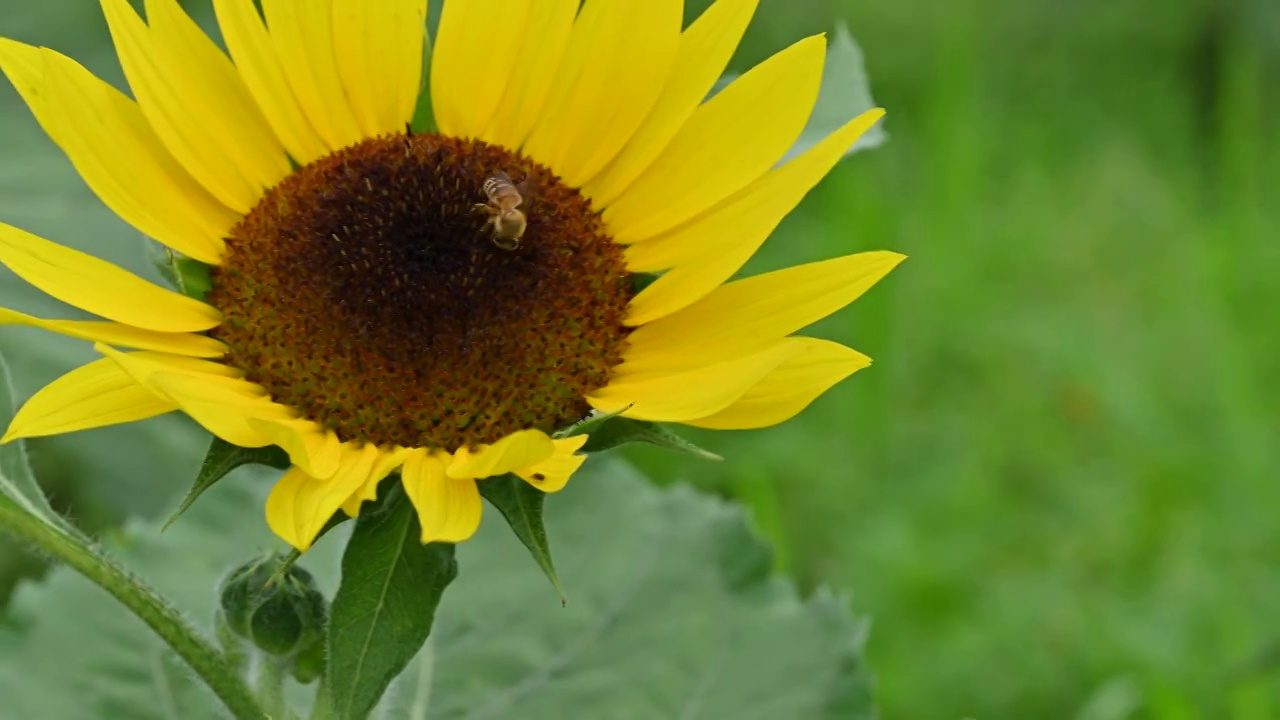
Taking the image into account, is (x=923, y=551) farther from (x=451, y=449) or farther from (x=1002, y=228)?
(x=451, y=449)

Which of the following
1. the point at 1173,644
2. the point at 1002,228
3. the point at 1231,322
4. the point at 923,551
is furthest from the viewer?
the point at 1002,228

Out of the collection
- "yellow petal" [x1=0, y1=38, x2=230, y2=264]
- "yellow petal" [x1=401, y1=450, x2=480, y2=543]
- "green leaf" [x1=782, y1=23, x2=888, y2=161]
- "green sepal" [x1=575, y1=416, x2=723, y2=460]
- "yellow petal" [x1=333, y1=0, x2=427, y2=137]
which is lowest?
"yellow petal" [x1=401, y1=450, x2=480, y2=543]

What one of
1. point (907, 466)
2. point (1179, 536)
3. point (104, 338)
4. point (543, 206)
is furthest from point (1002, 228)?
Answer: point (104, 338)

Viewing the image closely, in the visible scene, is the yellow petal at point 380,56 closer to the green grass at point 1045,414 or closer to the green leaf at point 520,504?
the green leaf at point 520,504

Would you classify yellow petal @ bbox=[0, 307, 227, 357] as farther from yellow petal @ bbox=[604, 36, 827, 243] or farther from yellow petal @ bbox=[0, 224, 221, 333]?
yellow petal @ bbox=[604, 36, 827, 243]

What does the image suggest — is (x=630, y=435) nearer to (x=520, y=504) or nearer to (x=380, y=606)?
(x=520, y=504)

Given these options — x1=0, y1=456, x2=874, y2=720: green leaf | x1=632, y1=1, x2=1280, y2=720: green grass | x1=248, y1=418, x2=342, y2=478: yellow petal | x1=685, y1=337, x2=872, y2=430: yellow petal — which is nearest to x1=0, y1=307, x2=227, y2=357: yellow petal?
x1=248, y1=418, x2=342, y2=478: yellow petal

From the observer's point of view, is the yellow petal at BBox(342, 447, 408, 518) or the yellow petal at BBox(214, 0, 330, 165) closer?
the yellow petal at BBox(342, 447, 408, 518)
